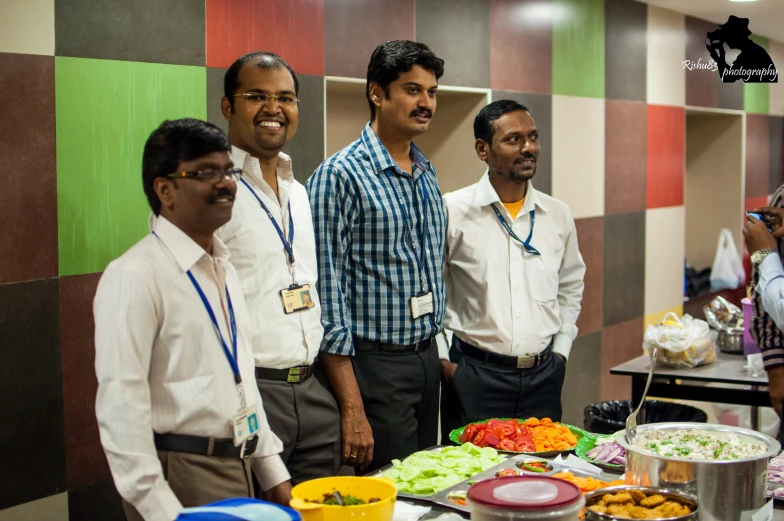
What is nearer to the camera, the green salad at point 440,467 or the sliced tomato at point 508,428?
the green salad at point 440,467

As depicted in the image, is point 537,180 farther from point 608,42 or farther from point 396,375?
point 396,375

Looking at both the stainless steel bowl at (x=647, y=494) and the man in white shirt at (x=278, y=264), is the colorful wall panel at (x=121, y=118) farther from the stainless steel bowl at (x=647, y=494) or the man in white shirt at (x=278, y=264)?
the stainless steel bowl at (x=647, y=494)

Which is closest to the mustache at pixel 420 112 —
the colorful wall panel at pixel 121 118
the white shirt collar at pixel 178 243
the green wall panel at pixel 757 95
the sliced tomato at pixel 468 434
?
the colorful wall panel at pixel 121 118

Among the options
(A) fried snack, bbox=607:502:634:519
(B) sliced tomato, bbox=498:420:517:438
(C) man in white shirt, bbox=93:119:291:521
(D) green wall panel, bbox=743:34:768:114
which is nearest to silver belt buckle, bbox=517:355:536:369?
(B) sliced tomato, bbox=498:420:517:438

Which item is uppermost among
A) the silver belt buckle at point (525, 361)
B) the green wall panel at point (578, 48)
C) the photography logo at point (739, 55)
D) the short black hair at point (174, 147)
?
the photography logo at point (739, 55)

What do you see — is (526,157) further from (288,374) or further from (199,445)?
(199,445)

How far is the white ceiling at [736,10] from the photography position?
6.28 metres

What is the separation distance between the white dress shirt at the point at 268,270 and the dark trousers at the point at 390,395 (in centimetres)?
32

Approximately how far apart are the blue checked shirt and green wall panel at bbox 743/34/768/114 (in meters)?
6.19

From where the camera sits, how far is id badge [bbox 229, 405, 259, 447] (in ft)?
6.17

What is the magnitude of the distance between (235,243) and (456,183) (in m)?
2.72

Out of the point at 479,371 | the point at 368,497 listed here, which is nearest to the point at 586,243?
the point at 479,371

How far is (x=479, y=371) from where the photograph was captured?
10.2ft

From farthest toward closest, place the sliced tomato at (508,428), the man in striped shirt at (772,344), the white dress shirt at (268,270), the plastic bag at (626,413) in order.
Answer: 1. the plastic bag at (626,413)
2. the man in striped shirt at (772,344)
3. the sliced tomato at (508,428)
4. the white dress shirt at (268,270)
